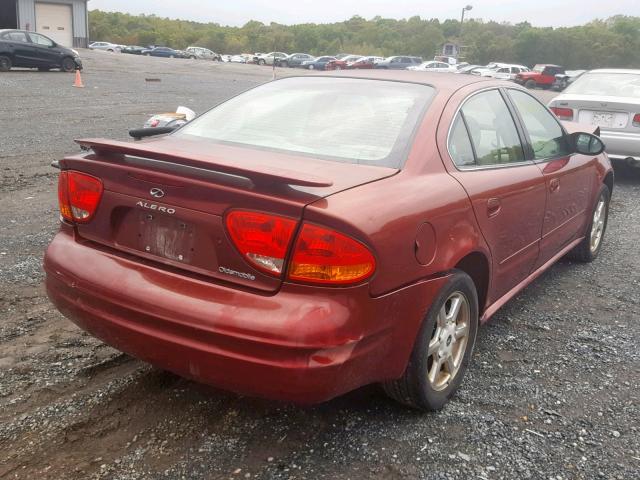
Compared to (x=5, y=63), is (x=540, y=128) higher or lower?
higher

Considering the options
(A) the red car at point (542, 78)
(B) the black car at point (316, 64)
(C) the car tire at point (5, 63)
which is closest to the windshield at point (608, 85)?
(C) the car tire at point (5, 63)

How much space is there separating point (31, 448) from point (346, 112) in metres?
2.11

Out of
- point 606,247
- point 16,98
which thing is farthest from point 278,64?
point 606,247

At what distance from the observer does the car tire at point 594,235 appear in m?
5.17

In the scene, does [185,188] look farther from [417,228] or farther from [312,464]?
[312,464]

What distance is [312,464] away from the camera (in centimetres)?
255

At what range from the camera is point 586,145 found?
446cm

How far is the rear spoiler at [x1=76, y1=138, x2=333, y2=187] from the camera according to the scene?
2266mm

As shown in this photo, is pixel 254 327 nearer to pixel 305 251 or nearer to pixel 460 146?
pixel 305 251

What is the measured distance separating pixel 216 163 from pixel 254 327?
0.64 m

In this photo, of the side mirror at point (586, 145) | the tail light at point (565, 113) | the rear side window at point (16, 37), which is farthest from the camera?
the rear side window at point (16, 37)

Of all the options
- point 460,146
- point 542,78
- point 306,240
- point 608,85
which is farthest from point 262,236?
point 542,78

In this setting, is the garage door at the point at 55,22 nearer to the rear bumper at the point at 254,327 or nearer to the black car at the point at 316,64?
the black car at the point at 316,64

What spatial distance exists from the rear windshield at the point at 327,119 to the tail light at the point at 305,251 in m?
0.64
